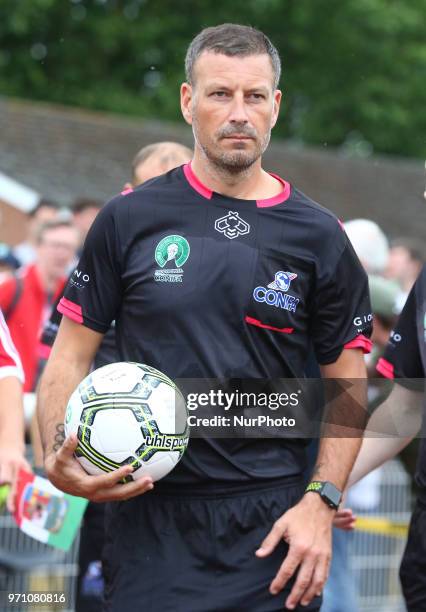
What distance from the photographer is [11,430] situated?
15.6 feet

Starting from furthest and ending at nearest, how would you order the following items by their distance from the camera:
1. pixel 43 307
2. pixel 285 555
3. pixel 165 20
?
1. pixel 165 20
2. pixel 43 307
3. pixel 285 555

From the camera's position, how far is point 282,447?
4367mm

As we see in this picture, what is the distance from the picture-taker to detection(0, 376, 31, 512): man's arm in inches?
187

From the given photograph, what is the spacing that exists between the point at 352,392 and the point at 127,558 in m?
1.03

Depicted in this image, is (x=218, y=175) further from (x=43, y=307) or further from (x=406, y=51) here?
(x=406, y=51)

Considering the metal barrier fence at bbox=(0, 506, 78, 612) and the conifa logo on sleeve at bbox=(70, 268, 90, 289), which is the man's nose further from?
the metal barrier fence at bbox=(0, 506, 78, 612)

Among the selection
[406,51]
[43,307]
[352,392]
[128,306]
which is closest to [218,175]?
[128,306]

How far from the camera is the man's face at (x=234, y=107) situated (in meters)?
4.20

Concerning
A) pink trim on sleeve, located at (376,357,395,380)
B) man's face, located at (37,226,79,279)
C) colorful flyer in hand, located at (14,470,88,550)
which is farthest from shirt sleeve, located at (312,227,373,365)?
man's face, located at (37,226,79,279)

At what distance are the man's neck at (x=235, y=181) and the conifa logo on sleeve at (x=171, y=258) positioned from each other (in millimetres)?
263

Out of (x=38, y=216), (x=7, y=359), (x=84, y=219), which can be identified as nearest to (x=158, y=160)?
(x=7, y=359)

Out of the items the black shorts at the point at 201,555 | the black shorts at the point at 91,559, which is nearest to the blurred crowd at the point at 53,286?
the black shorts at the point at 91,559

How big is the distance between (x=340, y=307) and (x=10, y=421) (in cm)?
143

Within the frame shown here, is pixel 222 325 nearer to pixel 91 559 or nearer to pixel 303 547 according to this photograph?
pixel 303 547
